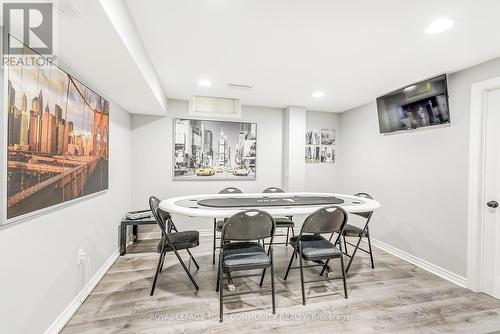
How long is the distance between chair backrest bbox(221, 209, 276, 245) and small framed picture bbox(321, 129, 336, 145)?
3.11 metres

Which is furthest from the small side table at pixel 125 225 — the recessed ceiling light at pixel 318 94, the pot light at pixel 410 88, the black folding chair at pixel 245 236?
the pot light at pixel 410 88

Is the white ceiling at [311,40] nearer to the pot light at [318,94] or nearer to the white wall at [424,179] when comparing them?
the pot light at [318,94]

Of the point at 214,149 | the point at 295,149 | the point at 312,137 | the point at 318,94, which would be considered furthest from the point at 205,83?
the point at 312,137

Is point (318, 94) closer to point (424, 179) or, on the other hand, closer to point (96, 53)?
point (424, 179)

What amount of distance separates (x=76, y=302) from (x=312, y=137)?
418 cm

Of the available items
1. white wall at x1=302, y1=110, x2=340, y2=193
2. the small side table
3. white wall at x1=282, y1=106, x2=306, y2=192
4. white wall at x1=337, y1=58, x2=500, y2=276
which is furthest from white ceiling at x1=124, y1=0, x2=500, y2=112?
the small side table

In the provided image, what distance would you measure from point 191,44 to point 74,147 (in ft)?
4.56

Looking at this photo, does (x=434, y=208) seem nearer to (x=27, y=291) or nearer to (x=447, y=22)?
(x=447, y=22)

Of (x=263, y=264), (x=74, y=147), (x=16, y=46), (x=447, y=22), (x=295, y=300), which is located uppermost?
(x=447, y=22)

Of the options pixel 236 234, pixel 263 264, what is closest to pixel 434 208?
pixel 263 264

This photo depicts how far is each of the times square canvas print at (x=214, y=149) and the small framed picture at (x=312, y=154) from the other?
1088 millimetres

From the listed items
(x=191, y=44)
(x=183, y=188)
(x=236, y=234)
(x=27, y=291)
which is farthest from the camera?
(x=183, y=188)

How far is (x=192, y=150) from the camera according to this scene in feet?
13.0

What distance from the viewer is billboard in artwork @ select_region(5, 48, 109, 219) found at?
1.28 m
